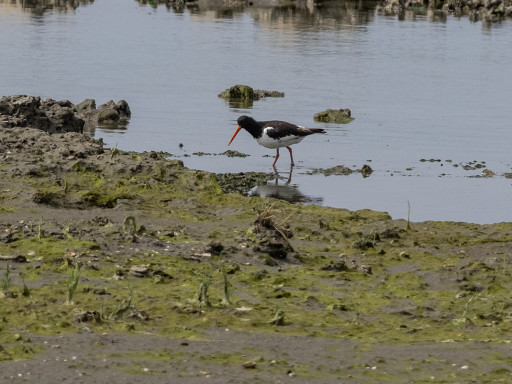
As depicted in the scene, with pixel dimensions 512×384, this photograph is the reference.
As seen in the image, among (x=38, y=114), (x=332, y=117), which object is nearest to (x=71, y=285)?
(x=38, y=114)

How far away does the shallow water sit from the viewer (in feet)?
61.8

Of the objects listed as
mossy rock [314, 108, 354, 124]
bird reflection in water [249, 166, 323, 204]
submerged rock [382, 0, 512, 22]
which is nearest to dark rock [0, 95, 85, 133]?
bird reflection in water [249, 166, 323, 204]

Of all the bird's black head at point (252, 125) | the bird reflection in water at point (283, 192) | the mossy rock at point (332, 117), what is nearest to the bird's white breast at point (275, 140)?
the bird's black head at point (252, 125)

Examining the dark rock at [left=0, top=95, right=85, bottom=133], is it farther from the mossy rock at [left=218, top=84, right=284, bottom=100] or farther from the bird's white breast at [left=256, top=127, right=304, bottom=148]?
the mossy rock at [left=218, top=84, right=284, bottom=100]

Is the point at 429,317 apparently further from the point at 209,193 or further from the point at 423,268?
the point at 209,193

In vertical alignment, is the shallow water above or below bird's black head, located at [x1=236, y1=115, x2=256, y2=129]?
below

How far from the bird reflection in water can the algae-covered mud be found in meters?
1.90

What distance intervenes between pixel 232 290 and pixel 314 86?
22.7 meters

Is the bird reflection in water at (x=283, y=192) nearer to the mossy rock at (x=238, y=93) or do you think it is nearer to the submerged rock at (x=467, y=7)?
the mossy rock at (x=238, y=93)

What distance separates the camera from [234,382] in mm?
7570

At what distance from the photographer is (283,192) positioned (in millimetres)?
17734

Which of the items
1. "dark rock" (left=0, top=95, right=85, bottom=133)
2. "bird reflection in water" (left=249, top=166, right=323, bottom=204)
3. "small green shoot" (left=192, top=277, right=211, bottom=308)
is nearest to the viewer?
"small green shoot" (left=192, top=277, right=211, bottom=308)

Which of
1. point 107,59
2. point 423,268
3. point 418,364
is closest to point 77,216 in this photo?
point 423,268

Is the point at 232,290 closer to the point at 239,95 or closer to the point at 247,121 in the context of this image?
the point at 247,121
